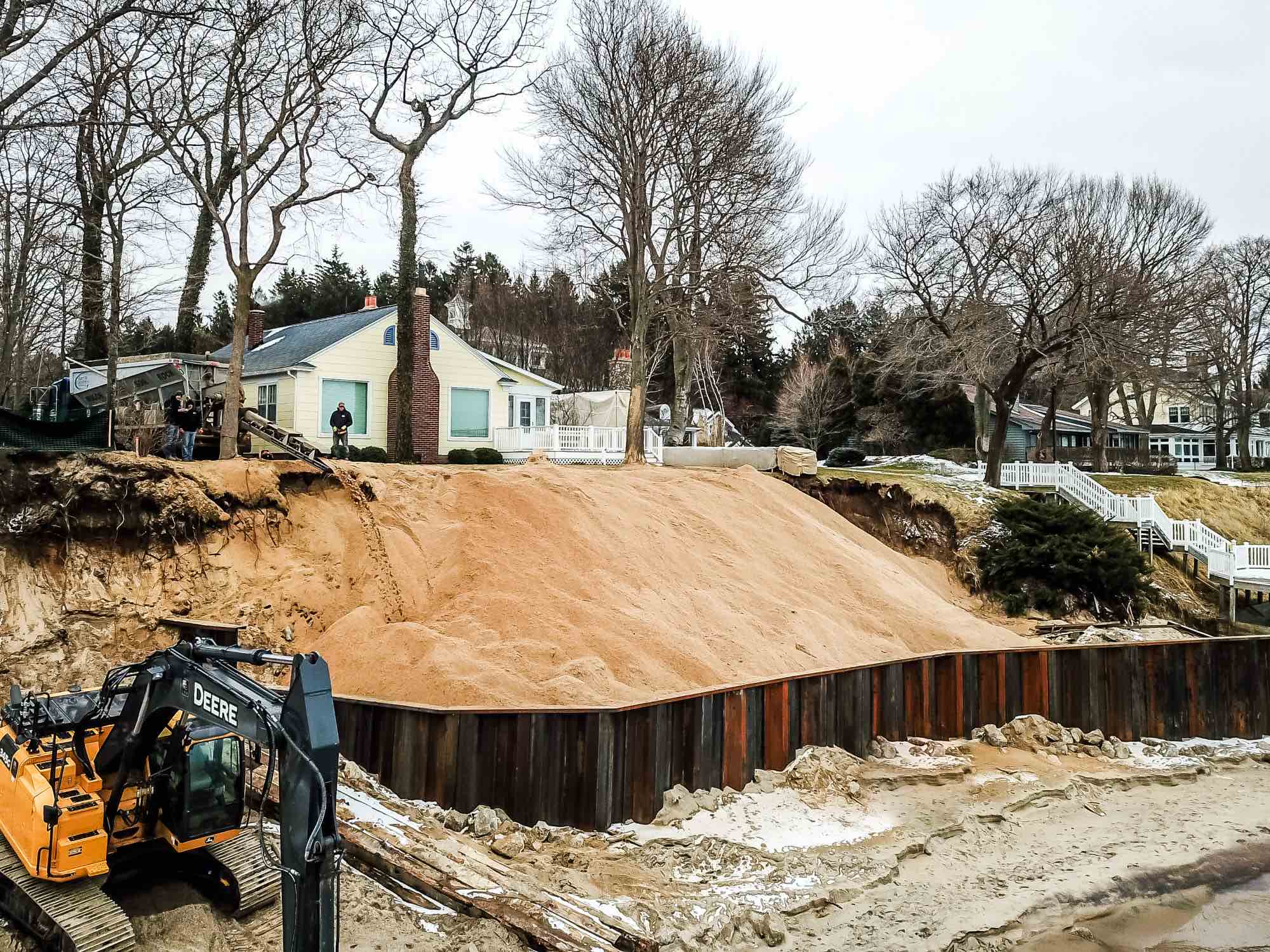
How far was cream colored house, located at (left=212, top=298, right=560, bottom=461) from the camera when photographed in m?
26.9

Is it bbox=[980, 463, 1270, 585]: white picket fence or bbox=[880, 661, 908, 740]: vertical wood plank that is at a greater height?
bbox=[980, 463, 1270, 585]: white picket fence

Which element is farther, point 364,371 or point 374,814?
point 364,371

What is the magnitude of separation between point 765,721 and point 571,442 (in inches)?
655

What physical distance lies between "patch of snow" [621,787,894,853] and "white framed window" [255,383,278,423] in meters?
19.8

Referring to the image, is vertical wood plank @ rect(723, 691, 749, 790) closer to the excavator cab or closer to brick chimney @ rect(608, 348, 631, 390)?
the excavator cab

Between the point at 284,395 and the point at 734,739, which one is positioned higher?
the point at 284,395

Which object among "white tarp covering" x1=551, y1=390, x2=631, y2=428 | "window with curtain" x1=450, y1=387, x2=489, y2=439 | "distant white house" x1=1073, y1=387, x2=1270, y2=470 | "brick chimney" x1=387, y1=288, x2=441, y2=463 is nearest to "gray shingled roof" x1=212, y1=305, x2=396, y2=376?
"brick chimney" x1=387, y1=288, x2=441, y2=463

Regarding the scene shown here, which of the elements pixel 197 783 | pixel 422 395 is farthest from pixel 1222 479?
pixel 197 783

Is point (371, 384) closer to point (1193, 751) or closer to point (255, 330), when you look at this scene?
point (255, 330)

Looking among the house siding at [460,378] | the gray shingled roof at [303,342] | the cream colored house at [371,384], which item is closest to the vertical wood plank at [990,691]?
the cream colored house at [371,384]

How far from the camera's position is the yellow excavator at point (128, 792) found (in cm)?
736

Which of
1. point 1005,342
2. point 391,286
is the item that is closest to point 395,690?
point 1005,342

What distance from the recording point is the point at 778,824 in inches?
464

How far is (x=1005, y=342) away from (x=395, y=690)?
2675 centimetres
